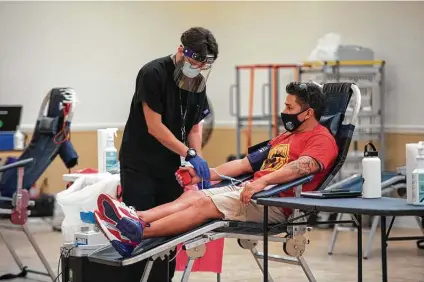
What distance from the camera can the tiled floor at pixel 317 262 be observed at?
5.08 metres

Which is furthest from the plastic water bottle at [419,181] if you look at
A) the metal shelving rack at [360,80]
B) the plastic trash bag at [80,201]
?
the metal shelving rack at [360,80]

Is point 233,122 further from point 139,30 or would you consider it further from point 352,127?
point 352,127

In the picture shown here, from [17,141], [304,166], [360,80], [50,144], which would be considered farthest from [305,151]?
[360,80]

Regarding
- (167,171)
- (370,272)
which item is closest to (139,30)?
(370,272)

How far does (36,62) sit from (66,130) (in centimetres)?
260

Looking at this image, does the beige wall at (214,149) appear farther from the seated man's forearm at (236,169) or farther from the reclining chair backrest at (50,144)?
the seated man's forearm at (236,169)

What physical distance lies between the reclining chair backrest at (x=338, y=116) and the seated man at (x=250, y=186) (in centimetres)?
6

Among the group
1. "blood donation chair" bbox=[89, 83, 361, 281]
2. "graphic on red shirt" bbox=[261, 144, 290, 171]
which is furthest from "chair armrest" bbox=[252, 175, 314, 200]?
"graphic on red shirt" bbox=[261, 144, 290, 171]

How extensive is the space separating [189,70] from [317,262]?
7.14 feet

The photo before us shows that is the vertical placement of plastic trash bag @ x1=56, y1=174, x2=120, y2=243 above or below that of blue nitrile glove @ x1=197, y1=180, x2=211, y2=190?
below

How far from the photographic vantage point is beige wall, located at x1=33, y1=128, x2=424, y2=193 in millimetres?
7336

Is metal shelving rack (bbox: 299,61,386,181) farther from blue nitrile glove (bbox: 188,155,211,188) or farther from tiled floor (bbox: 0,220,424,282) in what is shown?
blue nitrile glove (bbox: 188,155,211,188)

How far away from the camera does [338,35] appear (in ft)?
24.6

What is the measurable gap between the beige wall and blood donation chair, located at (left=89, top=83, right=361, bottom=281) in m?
3.19
